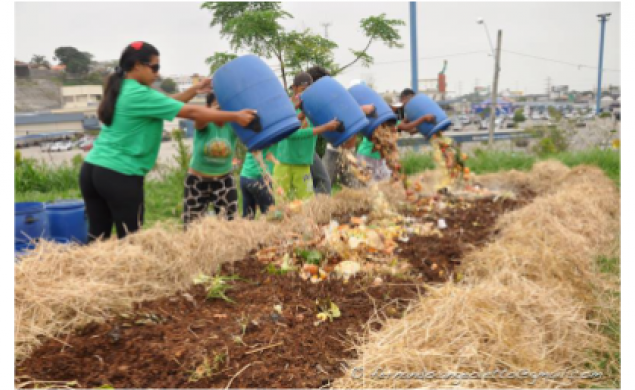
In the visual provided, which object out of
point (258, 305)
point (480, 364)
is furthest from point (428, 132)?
point (480, 364)

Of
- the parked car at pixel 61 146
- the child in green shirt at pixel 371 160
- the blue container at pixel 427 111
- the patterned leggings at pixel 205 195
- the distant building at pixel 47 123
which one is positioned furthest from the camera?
the parked car at pixel 61 146

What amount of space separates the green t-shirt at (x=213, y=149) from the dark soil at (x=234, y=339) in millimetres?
1245

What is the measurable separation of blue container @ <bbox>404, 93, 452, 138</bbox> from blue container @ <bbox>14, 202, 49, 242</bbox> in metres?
3.93

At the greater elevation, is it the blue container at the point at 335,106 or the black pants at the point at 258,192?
the blue container at the point at 335,106

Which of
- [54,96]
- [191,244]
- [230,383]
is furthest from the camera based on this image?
[54,96]

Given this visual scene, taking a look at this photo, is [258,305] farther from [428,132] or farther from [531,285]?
[428,132]

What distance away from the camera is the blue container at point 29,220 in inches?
173

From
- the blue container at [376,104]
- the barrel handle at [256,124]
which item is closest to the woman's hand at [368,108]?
the blue container at [376,104]

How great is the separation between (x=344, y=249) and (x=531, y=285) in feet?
3.88

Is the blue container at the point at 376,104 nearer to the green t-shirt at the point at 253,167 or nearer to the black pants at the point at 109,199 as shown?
the green t-shirt at the point at 253,167

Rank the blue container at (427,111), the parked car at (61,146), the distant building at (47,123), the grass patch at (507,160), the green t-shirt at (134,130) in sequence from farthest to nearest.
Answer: the parked car at (61,146), the grass patch at (507,160), the distant building at (47,123), the blue container at (427,111), the green t-shirt at (134,130)

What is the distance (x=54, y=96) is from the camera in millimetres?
8633

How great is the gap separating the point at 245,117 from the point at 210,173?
1071mm

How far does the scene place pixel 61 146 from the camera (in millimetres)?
11094
